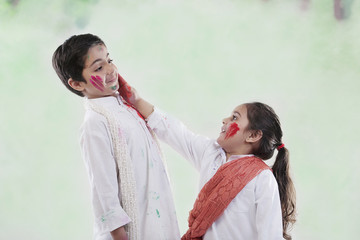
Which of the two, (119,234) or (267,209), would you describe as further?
(267,209)

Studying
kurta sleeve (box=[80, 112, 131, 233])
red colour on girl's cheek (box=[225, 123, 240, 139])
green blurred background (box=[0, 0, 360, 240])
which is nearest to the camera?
kurta sleeve (box=[80, 112, 131, 233])

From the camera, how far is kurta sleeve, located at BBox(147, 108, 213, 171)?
166 centimetres

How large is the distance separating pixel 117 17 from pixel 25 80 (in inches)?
23.6

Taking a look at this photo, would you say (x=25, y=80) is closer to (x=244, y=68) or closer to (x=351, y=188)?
(x=244, y=68)

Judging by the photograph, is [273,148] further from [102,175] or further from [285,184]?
[102,175]

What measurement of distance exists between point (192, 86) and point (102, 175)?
1.10 metres

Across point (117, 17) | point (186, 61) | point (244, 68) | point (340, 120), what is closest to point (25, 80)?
point (117, 17)

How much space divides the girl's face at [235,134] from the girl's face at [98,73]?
16.9 inches

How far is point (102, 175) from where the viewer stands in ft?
4.52

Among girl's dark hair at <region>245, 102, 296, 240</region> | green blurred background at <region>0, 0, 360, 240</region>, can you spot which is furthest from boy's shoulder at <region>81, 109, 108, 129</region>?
green blurred background at <region>0, 0, 360, 240</region>

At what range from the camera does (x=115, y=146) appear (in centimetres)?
142

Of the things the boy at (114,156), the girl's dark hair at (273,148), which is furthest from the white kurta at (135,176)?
the girl's dark hair at (273,148)

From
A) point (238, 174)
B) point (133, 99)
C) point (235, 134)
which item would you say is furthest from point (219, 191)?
point (133, 99)

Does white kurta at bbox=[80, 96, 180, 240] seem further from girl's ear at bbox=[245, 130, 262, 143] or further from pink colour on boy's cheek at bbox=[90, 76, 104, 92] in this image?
girl's ear at bbox=[245, 130, 262, 143]
